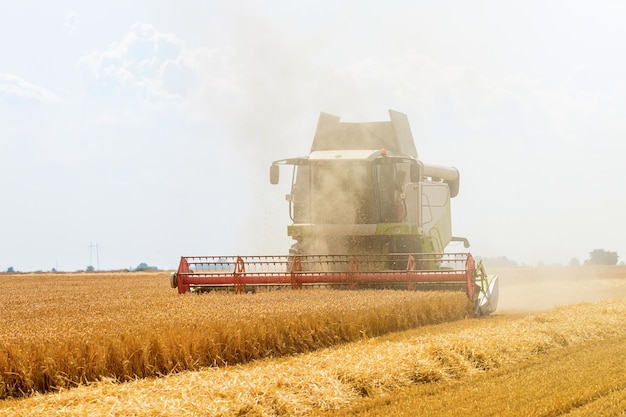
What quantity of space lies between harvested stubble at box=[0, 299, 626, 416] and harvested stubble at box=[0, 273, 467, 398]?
377 millimetres

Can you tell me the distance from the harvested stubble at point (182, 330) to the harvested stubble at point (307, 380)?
1.24 ft

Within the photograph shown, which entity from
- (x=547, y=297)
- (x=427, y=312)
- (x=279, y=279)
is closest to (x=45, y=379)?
(x=427, y=312)

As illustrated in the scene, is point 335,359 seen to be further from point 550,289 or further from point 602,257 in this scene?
point 602,257

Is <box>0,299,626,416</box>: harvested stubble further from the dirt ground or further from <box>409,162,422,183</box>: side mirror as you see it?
the dirt ground

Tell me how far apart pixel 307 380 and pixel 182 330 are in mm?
2363

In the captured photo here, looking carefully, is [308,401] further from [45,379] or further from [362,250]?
[362,250]

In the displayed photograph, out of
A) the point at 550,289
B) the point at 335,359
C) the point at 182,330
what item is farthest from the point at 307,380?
the point at 550,289

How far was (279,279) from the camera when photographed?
1603 centimetres

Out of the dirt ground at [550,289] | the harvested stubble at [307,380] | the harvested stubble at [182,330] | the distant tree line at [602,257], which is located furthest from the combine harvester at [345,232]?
the distant tree line at [602,257]

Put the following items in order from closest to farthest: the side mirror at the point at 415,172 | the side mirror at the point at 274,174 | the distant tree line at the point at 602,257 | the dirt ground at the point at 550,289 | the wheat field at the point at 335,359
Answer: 1. the wheat field at the point at 335,359
2. the side mirror at the point at 415,172
3. the side mirror at the point at 274,174
4. the dirt ground at the point at 550,289
5. the distant tree line at the point at 602,257

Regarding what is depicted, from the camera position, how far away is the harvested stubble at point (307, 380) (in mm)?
Result: 6555

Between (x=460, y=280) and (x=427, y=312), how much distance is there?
169 cm

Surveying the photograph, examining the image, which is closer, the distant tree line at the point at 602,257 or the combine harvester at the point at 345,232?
the combine harvester at the point at 345,232

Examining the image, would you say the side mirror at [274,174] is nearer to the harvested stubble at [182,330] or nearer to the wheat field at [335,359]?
the harvested stubble at [182,330]
